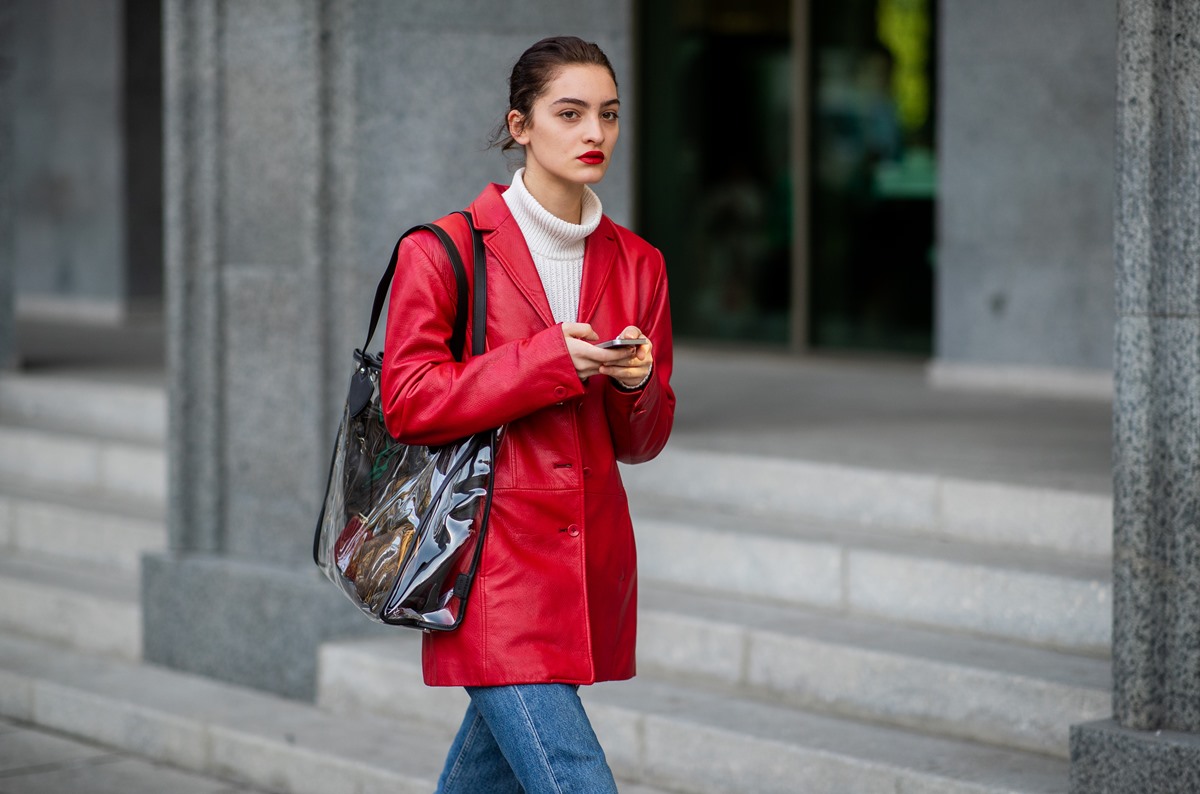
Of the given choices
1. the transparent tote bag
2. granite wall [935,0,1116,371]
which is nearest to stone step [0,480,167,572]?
the transparent tote bag

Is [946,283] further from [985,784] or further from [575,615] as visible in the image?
[575,615]

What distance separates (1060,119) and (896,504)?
153 inches

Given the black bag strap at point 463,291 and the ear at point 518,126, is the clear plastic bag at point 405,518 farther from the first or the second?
the ear at point 518,126

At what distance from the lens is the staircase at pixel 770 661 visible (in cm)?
503

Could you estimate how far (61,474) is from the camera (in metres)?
8.75

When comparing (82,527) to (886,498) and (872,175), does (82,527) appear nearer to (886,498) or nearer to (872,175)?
(886,498)

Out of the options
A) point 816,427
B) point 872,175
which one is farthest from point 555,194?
point 872,175

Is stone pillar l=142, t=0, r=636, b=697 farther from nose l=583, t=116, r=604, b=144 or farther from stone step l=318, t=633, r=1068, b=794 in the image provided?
nose l=583, t=116, r=604, b=144

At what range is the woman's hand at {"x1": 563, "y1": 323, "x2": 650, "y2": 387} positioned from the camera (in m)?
3.30

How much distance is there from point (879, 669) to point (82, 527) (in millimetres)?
4149

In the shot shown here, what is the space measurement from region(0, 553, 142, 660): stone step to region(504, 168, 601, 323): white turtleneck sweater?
404cm

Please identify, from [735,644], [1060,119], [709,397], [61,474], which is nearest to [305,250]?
[735,644]

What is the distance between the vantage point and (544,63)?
350 cm

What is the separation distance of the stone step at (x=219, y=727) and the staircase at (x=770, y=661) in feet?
0.03
